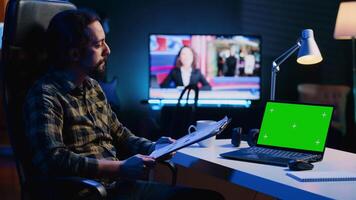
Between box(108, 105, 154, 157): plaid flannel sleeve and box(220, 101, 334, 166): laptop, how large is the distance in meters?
0.40

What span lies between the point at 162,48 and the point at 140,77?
51 centimetres

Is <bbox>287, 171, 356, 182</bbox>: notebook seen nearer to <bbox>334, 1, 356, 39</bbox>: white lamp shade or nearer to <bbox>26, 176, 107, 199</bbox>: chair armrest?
<bbox>26, 176, 107, 199</bbox>: chair armrest

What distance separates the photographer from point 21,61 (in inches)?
77.8

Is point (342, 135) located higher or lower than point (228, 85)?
lower

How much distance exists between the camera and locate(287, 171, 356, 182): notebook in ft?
5.22

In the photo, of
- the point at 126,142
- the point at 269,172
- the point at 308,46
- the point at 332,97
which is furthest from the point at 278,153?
the point at 332,97

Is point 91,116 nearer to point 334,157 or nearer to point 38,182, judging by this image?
point 38,182

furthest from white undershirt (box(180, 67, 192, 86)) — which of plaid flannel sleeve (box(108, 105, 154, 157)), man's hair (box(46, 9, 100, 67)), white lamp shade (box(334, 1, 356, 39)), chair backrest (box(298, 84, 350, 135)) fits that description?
man's hair (box(46, 9, 100, 67))

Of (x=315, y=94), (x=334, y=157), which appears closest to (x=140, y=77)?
(x=315, y=94)

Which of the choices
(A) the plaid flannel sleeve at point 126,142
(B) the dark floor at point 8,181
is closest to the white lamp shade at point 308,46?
(A) the plaid flannel sleeve at point 126,142

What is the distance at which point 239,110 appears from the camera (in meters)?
5.07

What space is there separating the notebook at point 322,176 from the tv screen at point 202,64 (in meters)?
3.42

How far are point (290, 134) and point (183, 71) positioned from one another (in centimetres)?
307

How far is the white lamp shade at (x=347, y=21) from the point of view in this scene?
4.80m
